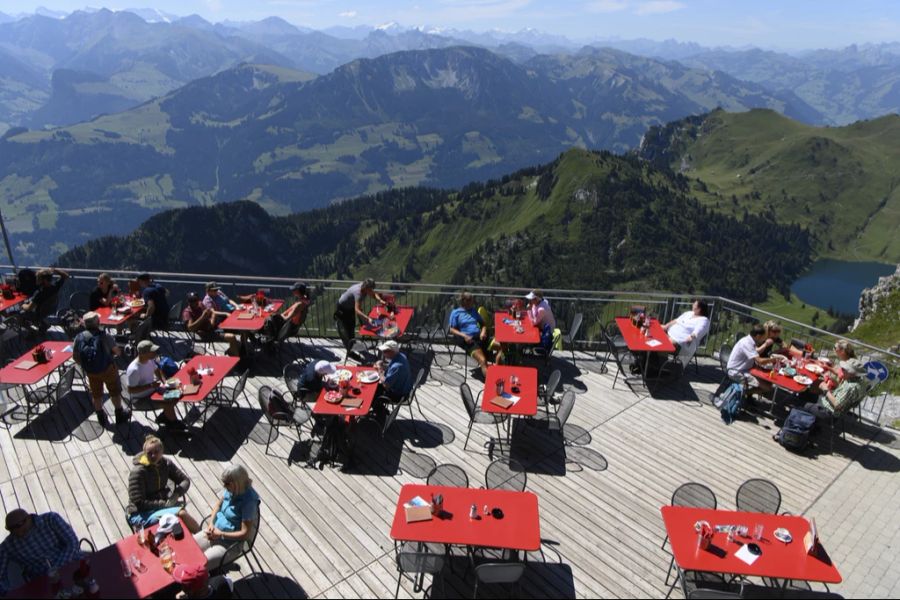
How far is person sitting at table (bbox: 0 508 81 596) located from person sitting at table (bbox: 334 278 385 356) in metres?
7.92

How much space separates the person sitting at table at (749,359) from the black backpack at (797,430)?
106 centimetres

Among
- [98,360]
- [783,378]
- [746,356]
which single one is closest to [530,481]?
[746,356]

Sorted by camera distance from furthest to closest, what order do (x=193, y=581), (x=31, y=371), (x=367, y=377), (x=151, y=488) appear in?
(x=31, y=371) → (x=367, y=377) → (x=151, y=488) → (x=193, y=581)

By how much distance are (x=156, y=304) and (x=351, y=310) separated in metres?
5.16

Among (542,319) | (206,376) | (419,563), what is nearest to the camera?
(419,563)

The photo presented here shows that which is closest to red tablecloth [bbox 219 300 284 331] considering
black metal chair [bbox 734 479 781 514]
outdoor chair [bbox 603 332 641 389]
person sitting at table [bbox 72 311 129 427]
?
person sitting at table [bbox 72 311 129 427]

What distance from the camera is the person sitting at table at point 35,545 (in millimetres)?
6441

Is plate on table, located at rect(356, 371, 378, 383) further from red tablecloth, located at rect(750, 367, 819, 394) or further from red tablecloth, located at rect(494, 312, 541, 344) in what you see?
red tablecloth, located at rect(750, 367, 819, 394)

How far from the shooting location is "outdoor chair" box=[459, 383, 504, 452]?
411 inches

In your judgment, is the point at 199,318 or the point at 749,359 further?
the point at 199,318

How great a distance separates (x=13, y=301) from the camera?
49.4 feet

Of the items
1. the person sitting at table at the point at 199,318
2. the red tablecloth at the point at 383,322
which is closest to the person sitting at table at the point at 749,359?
the red tablecloth at the point at 383,322

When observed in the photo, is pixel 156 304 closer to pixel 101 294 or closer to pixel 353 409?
pixel 101 294

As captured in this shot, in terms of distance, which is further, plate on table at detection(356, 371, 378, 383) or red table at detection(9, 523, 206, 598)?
plate on table at detection(356, 371, 378, 383)
